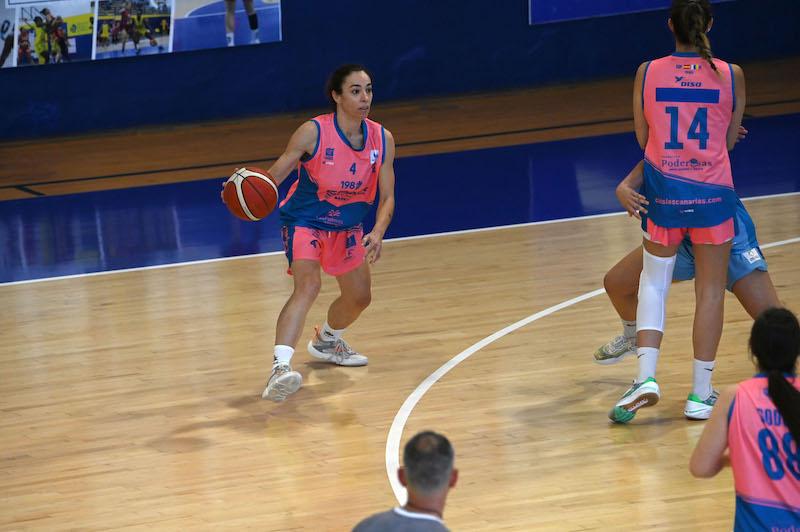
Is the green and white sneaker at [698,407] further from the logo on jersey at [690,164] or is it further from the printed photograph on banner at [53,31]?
the printed photograph on banner at [53,31]

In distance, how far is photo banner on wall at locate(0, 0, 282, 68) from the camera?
13406mm

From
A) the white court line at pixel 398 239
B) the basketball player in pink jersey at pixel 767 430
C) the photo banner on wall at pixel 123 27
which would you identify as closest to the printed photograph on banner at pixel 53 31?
the photo banner on wall at pixel 123 27

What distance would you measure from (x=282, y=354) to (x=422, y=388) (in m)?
0.72

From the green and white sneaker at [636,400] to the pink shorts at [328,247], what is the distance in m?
1.52

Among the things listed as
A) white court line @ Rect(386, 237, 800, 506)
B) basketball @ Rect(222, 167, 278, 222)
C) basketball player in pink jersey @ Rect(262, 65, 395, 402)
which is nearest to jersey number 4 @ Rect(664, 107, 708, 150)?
basketball player in pink jersey @ Rect(262, 65, 395, 402)

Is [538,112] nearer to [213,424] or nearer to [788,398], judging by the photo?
[213,424]

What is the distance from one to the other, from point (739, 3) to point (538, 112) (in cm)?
339

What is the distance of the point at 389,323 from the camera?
7398mm

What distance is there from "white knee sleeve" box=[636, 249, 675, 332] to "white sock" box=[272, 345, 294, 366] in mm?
1686

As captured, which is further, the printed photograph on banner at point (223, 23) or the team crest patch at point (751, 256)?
the printed photograph on banner at point (223, 23)

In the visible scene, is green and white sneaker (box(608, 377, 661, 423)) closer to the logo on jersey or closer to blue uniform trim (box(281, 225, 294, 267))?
the logo on jersey

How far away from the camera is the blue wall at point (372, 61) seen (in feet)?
45.2

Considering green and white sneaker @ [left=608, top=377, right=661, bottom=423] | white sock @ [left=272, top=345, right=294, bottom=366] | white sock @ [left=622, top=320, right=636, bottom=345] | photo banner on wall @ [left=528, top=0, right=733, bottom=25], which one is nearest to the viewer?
green and white sneaker @ [left=608, top=377, right=661, bottom=423]

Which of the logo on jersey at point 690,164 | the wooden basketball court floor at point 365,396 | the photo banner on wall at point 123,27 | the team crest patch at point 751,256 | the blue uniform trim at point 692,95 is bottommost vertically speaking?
the wooden basketball court floor at point 365,396
